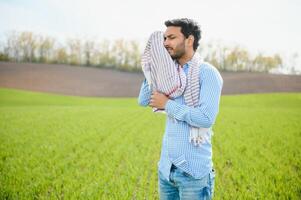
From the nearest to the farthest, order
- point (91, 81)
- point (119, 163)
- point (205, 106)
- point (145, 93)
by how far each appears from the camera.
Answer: point (205, 106)
point (145, 93)
point (119, 163)
point (91, 81)

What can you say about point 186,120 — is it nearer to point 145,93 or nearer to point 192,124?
point 192,124

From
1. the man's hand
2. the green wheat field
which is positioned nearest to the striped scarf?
the man's hand

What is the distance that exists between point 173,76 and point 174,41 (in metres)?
0.30

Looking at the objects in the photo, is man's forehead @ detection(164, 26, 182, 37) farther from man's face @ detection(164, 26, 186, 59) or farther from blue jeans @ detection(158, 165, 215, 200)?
blue jeans @ detection(158, 165, 215, 200)

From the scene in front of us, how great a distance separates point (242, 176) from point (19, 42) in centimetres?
8241

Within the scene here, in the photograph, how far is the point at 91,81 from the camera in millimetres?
56250

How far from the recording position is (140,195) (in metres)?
5.42

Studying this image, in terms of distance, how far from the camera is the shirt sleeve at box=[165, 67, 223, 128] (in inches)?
89.5

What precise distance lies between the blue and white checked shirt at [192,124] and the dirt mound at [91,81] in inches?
1823

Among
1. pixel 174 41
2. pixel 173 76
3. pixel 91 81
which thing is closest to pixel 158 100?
pixel 173 76

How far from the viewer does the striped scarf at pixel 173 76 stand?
236 centimetres

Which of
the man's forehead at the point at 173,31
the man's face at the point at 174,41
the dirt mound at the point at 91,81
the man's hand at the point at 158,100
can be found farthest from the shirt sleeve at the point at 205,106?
the dirt mound at the point at 91,81

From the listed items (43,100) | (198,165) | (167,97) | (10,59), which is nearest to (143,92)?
(167,97)

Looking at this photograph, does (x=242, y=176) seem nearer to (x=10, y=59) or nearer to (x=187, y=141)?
(x=187, y=141)
